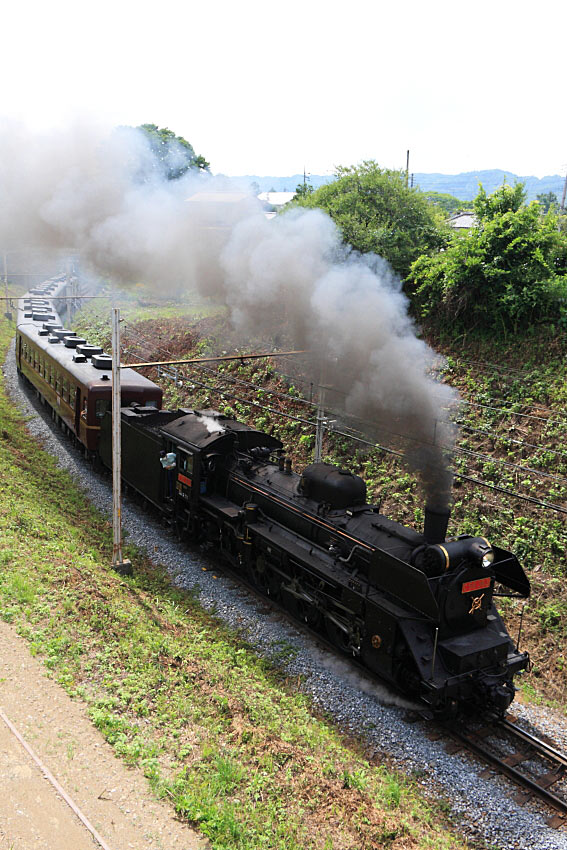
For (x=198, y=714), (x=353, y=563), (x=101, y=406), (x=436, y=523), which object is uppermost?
(x=436, y=523)

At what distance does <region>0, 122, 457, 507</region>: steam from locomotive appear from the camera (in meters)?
10.5

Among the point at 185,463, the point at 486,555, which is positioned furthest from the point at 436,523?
the point at 185,463

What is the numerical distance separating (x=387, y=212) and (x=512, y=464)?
463 inches

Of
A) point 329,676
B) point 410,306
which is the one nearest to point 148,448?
point 329,676

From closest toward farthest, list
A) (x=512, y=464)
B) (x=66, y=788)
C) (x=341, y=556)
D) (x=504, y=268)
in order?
1. (x=66, y=788)
2. (x=341, y=556)
3. (x=512, y=464)
4. (x=504, y=268)

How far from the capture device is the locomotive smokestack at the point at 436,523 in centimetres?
893

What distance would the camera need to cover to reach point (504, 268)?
61.3 feet

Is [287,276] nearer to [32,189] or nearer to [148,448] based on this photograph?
[148,448]

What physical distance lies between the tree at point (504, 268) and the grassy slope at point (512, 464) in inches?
33.8

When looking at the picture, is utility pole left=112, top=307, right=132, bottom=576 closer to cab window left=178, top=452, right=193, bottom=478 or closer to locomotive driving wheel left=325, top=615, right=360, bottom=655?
cab window left=178, top=452, right=193, bottom=478

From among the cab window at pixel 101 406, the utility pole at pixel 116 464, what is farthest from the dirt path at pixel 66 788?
the cab window at pixel 101 406

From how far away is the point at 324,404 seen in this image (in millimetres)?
13578

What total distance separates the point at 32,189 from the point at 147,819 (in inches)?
524

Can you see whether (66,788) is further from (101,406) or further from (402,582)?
(101,406)
